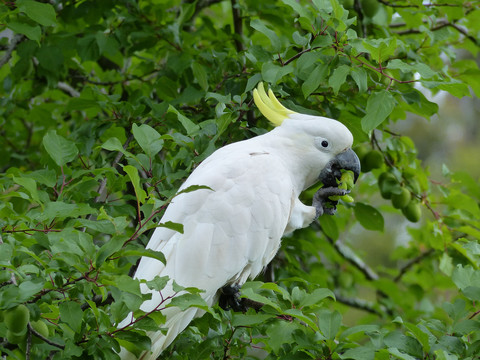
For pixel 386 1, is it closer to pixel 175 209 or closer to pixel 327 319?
pixel 175 209

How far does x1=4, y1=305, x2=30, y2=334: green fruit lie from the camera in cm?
145

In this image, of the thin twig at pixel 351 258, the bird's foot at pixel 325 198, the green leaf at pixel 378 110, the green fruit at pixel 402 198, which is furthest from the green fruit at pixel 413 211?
the green leaf at pixel 378 110

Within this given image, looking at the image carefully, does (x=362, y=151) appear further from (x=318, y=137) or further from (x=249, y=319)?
(x=249, y=319)

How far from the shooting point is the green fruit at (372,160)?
8.92 ft

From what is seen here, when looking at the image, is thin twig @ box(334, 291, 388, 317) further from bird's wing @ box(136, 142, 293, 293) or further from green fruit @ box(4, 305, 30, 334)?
green fruit @ box(4, 305, 30, 334)

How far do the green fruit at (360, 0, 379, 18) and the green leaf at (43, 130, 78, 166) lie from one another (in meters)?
1.46

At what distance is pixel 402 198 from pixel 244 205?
953 mm

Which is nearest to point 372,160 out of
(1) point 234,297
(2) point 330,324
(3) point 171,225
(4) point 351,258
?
(1) point 234,297

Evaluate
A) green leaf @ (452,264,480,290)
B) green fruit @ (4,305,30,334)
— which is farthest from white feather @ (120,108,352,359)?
green leaf @ (452,264,480,290)

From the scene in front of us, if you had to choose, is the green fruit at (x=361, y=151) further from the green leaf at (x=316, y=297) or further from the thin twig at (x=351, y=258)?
the green leaf at (x=316, y=297)

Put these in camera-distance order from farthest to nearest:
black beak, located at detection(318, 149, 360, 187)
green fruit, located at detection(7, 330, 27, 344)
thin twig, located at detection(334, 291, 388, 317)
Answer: thin twig, located at detection(334, 291, 388, 317)
black beak, located at detection(318, 149, 360, 187)
green fruit, located at detection(7, 330, 27, 344)

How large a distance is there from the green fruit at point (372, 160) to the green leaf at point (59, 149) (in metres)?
1.31

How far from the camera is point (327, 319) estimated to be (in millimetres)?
1607

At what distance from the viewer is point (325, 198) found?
234cm
